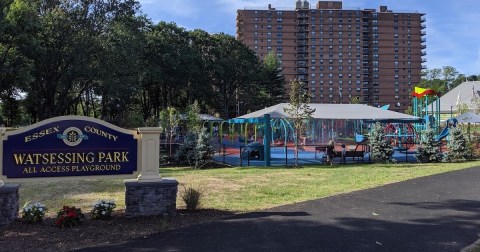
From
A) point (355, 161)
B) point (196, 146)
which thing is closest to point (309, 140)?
point (355, 161)

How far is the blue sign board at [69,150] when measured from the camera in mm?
7957

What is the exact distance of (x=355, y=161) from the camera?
22.7 meters

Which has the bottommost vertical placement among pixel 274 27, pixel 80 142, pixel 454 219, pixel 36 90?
pixel 454 219

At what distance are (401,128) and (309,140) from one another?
363 inches

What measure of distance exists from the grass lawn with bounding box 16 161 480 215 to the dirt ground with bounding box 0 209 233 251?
1358 millimetres

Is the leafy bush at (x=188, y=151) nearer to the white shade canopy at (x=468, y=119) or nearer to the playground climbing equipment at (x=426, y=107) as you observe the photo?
the playground climbing equipment at (x=426, y=107)

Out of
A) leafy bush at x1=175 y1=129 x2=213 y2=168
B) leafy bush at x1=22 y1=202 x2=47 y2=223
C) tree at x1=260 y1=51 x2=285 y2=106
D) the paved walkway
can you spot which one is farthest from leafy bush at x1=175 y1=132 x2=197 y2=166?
tree at x1=260 y1=51 x2=285 y2=106

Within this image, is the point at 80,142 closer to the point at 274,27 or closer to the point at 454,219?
the point at 454,219

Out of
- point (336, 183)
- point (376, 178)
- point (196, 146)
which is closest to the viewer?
point (336, 183)

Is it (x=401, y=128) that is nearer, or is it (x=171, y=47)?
(x=401, y=128)

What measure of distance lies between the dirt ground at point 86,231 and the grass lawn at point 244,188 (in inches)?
53.5

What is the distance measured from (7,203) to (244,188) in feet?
20.9

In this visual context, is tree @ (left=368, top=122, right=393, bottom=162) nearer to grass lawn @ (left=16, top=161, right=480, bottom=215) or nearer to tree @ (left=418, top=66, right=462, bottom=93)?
grass lawn @ (left=16, top=161, right=480, bottom=215)

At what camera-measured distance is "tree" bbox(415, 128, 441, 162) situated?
2203 cm
